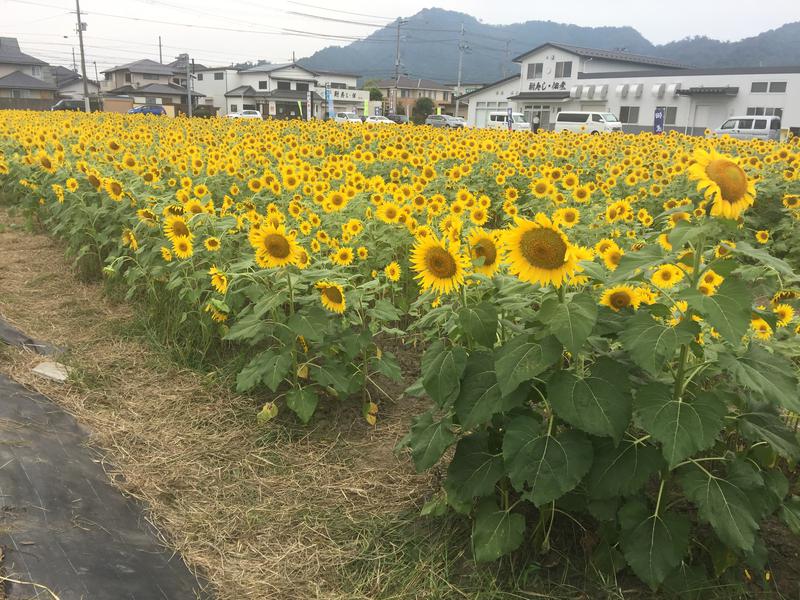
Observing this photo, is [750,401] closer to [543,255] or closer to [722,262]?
[722,262]

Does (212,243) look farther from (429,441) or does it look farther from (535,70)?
(535,70)

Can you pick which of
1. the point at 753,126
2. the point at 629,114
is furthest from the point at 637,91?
the point at 753,126

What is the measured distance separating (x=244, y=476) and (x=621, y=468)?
6.47 feet

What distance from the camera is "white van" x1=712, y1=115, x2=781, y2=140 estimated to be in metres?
29.2

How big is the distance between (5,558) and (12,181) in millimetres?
8374

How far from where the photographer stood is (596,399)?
6.73 feet

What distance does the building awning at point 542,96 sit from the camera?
55903 mm

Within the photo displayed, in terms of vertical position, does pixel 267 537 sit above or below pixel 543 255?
below

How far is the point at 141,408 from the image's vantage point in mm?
3924

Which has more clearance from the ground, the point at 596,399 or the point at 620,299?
the point at 620,299

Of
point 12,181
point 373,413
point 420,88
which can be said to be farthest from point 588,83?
point 373,413

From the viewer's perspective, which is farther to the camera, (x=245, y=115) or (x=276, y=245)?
(x=245, y=115)

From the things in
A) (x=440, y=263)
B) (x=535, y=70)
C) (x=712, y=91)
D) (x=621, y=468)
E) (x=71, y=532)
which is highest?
(x=535, y=70)

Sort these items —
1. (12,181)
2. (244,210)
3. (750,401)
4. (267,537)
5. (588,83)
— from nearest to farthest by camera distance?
(750,401), (267,537), (244,210), (12,181), (588,83)
